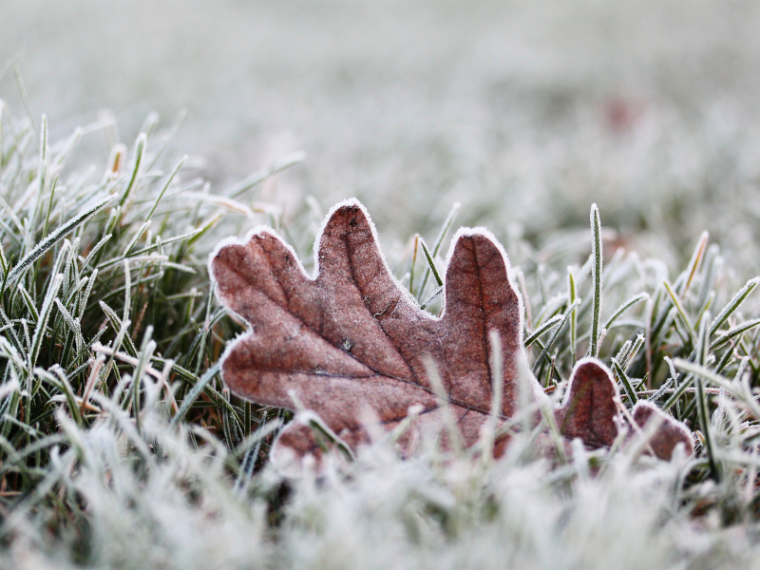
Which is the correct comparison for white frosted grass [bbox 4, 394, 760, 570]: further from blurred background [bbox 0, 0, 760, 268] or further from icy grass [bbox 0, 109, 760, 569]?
blurred background [bbox 0, 0, 760, 268]

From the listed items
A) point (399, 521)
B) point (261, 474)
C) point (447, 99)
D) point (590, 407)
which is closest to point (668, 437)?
point (590, 407)

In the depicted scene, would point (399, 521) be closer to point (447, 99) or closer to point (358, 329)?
point (358, 329)

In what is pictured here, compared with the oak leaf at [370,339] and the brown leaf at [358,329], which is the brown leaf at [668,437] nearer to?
the oak leaf at [370,339]

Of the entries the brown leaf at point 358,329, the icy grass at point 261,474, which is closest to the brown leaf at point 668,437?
the icy grass at point 261,474

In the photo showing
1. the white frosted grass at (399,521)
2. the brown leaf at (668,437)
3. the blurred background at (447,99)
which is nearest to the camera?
the white frosted grass at (399,521)

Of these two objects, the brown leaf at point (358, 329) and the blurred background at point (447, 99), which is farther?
the blurred background at point (447, 99)

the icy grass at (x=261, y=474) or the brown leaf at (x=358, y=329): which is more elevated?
the brown leaf at (x=358, y=329)

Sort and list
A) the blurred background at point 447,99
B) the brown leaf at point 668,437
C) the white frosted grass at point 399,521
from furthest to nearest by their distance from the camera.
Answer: the blurred background at point 447,99 < the brown leaf at point 668,437 < the white frosted grass at point 399,521

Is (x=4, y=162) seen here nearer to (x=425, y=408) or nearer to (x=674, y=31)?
(x=425, y=408)
